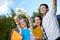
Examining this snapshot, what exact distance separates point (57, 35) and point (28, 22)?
426 mm

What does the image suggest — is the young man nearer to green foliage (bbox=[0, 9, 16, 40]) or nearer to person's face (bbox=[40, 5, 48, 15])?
person's face (bbox=[40, 5, 48, 15])

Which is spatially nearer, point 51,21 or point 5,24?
point 51,21

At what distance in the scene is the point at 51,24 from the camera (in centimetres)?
241

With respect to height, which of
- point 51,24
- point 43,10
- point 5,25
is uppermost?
point 43,10

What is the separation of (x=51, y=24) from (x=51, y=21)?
0.04 metres

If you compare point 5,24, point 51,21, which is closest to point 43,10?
point 51,21

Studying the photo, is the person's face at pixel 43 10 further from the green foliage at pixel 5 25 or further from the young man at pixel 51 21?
the green foliage at pixel 5 25

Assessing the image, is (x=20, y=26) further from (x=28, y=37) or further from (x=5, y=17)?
(x=5, y=17)

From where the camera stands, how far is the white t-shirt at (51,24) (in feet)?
7.85

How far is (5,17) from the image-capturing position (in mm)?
3986

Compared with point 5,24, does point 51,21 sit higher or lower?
higher

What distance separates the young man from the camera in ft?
7.84

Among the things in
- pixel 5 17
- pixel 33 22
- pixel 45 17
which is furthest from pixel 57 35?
pixel 5 17

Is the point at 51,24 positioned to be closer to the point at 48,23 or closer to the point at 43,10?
the point at 48,23
